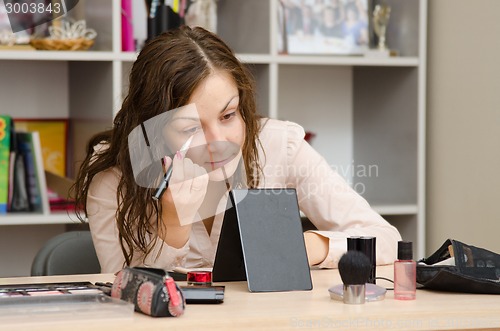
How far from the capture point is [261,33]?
2660 millimetres

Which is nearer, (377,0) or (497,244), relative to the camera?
(497,244)

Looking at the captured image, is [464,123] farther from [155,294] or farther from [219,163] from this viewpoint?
[155,294]

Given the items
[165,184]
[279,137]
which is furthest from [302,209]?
[165,184]

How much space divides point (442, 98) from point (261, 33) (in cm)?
62

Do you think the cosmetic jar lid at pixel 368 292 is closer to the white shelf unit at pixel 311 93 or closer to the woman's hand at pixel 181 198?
the woman's hand at pixel 181 198

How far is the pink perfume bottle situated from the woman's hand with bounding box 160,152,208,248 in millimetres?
439

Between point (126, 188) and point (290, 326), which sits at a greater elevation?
point (126, 188)

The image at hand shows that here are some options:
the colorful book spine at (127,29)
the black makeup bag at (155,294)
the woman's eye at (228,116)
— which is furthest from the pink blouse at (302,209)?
the colorful book spine at (127,29)

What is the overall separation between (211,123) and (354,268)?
546 mm

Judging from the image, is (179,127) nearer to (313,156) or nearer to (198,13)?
(313,156)

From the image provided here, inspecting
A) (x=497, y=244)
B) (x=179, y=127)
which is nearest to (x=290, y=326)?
(x=179, y=127)

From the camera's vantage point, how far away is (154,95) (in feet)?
5.64

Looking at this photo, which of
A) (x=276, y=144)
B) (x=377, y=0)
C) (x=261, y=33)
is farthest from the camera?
(x=377, y=0)

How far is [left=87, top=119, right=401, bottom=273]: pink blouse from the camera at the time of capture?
1.72 metres
